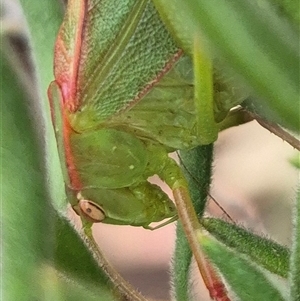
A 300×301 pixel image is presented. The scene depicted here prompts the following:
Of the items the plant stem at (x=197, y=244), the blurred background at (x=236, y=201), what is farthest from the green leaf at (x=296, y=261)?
the blurred background at (x=236, y=201)

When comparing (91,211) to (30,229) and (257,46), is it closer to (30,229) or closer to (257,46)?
(30,229)

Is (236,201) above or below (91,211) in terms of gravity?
below

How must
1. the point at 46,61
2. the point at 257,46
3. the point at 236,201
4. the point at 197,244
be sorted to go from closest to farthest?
the point at 257,46 → the point at 197,244 → the point at 46,61 → the point at 236,201

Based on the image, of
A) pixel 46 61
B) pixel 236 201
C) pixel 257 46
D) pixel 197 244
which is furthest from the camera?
pixel 236 201

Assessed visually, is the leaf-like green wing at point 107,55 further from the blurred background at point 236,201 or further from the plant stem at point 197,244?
the blurred background at point 236,201

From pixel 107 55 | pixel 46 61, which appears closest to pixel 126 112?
pixel 107 55

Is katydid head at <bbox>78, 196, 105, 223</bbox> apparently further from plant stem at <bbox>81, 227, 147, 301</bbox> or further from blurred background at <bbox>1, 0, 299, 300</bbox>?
blurred background at <bbox>1, 0, 299, 300</bbox>

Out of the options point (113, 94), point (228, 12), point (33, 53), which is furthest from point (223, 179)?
point (228, 12)
